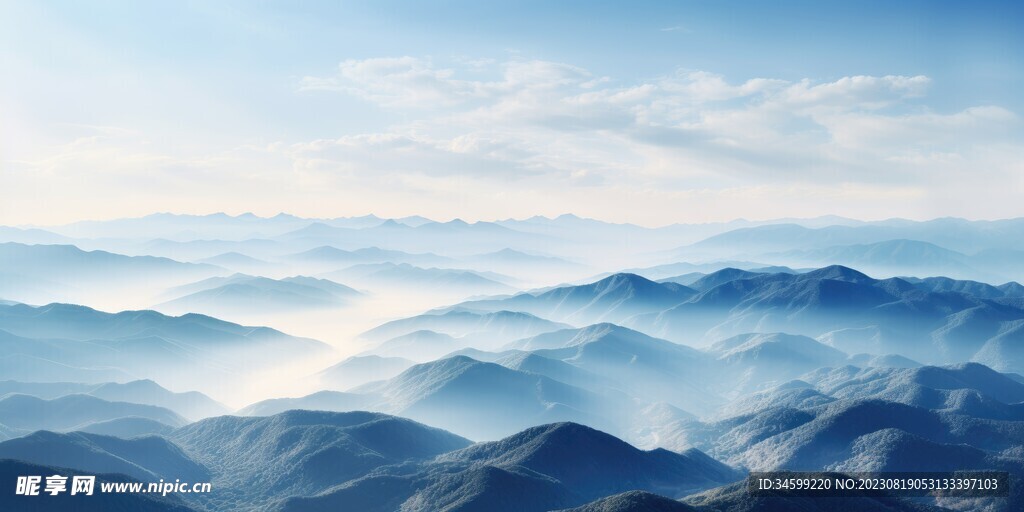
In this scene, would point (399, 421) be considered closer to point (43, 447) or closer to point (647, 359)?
point (43, 447)

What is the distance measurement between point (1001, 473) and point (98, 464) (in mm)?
93898

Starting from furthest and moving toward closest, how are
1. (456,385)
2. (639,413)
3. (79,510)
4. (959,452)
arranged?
1. (639,413)
2. (456,385)
3. (959,452)
4. (79,510)

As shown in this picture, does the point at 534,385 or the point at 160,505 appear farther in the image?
the point at 534,385

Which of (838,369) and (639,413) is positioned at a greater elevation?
(838,369)

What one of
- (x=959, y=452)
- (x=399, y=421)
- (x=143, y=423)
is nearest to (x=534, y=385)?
(x=399, y=421)

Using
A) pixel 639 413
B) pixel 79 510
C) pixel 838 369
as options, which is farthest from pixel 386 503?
pixel 838 369

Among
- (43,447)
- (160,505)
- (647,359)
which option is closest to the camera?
(160,505)

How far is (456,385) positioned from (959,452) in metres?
90.4

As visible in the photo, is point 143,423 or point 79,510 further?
point 143,423

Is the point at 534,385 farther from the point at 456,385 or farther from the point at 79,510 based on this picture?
the point at 79,510

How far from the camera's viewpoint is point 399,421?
93.2 m

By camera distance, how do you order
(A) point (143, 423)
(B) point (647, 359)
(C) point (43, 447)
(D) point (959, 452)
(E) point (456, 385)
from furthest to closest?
(B) point (647, 359)
(E) point (456, 385)
(A) point (143, 423)
(D) point (959, 452)
(C) point (43, 447)

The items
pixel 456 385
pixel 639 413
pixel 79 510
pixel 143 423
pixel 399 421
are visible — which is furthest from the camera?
pixel 639 413

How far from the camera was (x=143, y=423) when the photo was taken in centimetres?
10700
